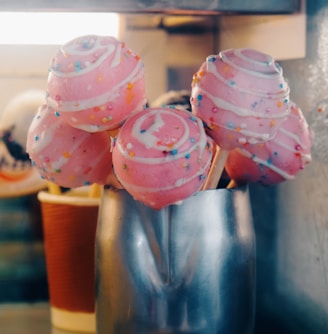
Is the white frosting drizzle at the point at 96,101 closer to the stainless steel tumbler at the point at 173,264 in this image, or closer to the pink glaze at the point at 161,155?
the pink glaze at the point at 161,155

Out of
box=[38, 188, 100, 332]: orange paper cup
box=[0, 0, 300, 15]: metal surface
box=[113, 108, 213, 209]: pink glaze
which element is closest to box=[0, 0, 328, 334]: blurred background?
box=[0, 0, 300, 15]: metal surface

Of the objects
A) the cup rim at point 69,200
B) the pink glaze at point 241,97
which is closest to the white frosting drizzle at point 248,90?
the pink glaze at point 241,97

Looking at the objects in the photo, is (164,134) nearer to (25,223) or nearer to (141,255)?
(141,255)

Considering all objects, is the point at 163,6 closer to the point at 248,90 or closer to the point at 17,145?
the point at 248,90

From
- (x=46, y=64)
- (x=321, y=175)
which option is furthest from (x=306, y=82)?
(x=46, y=64)

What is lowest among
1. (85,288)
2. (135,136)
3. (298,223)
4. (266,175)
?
(85,288)

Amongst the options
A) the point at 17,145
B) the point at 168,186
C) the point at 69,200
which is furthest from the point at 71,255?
the point at 168,186
